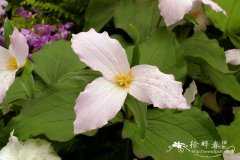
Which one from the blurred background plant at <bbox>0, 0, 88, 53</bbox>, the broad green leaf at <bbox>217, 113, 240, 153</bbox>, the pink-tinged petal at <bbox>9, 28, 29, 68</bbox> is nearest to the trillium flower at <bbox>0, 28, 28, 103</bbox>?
the pink-tinged petal at <bbox>9, 28, 29, 68</bbox>

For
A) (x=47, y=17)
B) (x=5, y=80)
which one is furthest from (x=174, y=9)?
(x=47, y=17)

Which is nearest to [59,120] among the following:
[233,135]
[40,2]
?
[233,135]

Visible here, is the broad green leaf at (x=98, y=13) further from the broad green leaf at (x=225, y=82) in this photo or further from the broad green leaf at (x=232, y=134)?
the broad green leaf at (x=232, y=134)

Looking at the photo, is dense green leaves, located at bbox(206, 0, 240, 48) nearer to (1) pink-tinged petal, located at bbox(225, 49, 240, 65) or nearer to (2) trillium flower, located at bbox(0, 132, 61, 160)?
(1) pink-tinged petal, located at bbox(225, 49, 240, 65)

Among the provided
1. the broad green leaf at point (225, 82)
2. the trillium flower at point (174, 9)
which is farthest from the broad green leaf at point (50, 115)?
the broad green leaf at point (225, 82)

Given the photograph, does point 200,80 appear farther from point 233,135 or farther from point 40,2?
point 40,2

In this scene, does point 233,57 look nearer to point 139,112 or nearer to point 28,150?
point 139,112
